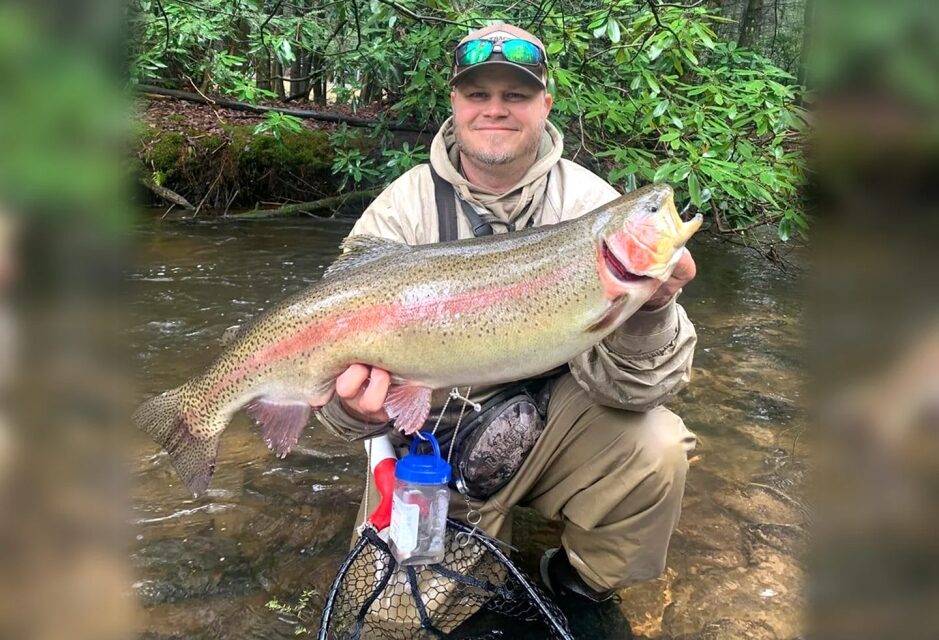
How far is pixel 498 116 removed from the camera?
3473 mm

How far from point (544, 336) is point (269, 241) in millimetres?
7824

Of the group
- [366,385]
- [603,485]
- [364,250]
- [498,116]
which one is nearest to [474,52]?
[498,116]

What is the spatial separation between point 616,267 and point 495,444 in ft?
3.30

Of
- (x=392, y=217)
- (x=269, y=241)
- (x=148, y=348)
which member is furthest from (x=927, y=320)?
(x=269, y=241)

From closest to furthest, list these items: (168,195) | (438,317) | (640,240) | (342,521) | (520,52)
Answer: (640,240)
(438,317)
(520,52)
(342,521)
(168,195)

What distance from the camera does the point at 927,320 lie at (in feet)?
1.08

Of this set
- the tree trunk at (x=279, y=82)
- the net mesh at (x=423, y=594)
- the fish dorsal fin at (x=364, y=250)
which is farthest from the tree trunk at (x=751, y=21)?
the net mesh at (x=423, y=594)

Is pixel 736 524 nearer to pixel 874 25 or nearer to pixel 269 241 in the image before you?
pixel 874 25

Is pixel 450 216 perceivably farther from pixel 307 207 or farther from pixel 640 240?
pixel 307 207

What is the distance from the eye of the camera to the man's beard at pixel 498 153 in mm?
3365

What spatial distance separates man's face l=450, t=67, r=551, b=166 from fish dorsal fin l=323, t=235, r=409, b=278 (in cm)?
79

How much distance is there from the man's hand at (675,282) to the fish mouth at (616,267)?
126mm

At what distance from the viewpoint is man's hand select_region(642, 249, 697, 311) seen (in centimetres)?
253

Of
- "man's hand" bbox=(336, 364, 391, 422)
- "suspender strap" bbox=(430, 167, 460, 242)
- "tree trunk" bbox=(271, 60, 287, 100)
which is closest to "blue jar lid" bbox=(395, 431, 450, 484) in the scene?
"man's hand" bbox=(336, 364, 391, 422)
